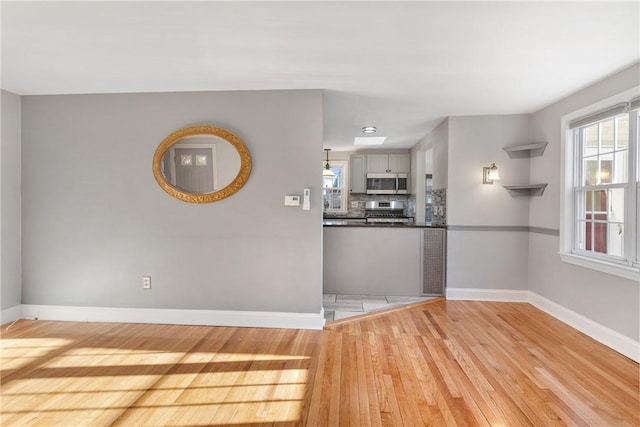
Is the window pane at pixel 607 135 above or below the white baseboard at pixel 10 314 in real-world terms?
above

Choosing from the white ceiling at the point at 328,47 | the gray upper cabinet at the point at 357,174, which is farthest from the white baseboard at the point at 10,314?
the gray upper cabinet at the point at 357,174

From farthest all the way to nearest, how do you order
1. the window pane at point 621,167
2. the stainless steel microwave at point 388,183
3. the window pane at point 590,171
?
the stainless steel microwave at point 388,183 → the window pane at point 590,171 → the window pane at point 621,167

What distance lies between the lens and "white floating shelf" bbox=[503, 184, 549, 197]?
3.72 meters

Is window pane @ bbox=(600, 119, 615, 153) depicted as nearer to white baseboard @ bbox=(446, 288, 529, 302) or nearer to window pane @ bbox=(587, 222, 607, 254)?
window pane @ bbox=(587, 222, 607, 254)

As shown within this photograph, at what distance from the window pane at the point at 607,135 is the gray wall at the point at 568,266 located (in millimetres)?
238

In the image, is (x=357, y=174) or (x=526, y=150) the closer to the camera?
(x=526, y=150)

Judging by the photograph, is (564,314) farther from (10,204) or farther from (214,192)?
(10,204)

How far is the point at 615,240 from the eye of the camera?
2.84 m

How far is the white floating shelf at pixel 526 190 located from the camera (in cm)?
372

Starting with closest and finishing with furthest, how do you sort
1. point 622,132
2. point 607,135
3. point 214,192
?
point 622,132 < point 607,135 < point 214,192

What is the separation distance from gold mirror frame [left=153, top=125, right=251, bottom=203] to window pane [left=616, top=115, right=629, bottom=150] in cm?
334

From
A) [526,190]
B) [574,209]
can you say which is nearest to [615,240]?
[574,209]

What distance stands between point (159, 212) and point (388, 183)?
471 centimetres

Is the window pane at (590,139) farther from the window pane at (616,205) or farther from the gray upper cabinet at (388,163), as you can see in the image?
the gray upper cabinet at (388,163)
